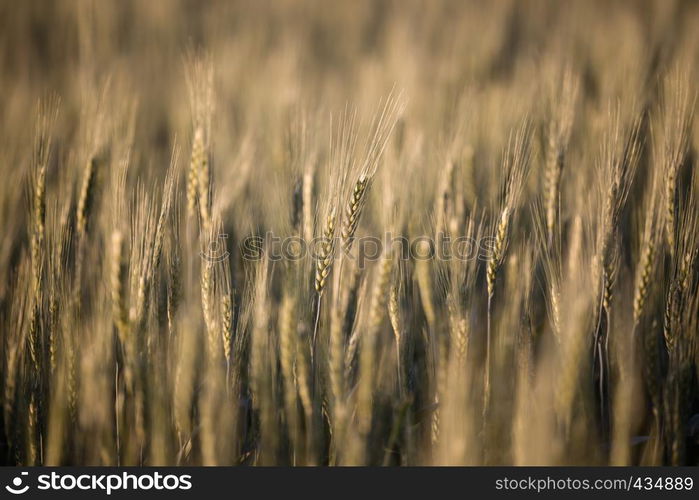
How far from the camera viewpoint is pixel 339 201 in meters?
1.45

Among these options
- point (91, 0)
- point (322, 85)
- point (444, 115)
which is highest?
point (91, 0)

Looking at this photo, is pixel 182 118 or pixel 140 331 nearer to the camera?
pixel 140 331

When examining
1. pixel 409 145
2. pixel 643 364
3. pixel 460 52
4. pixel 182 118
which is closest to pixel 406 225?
pixel 409 145

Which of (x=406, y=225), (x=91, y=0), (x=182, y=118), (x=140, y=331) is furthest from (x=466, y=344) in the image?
(x=91, y=0)

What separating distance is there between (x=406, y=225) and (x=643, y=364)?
2.85 feet

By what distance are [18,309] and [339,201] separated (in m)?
1.01

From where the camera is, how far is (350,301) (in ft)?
5.44

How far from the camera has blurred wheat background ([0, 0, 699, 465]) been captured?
47.8 inches

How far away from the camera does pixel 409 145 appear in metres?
2.09

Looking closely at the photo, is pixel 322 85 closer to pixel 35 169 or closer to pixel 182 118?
pixel 182 118

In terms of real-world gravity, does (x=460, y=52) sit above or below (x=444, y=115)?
above

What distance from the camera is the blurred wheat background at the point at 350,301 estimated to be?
1.21 meters

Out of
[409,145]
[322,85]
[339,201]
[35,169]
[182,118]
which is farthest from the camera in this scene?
[322,85]

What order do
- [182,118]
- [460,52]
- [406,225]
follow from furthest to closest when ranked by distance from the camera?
[460,52] → [182,118] → [406,225]
